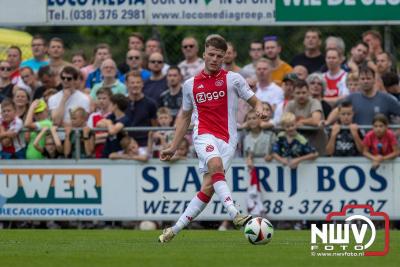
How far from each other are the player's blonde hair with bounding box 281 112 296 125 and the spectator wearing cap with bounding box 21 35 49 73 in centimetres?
543

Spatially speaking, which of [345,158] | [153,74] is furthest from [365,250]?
[153,74]

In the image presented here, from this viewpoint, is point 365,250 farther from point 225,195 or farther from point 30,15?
point 30,15

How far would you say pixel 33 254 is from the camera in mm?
11906

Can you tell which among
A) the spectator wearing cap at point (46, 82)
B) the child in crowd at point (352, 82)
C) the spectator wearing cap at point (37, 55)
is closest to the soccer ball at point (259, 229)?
the child in crowd at point (352, 82)

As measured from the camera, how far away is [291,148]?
1739cm

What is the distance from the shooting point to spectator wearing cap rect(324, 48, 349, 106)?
18344 millimetres

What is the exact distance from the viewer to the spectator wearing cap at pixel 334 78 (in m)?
18.3

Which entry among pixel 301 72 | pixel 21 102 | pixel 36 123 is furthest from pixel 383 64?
pixel 21 102

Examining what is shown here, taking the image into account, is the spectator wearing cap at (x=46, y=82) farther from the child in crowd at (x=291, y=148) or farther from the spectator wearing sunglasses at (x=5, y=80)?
the child in crowd at (x=291, y=148)

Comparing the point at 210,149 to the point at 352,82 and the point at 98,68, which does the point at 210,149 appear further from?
the point at 98,68

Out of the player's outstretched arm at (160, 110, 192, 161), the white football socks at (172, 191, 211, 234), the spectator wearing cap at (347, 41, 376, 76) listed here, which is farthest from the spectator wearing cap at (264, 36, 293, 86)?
the white football socks at (172, 191, 211, 234)

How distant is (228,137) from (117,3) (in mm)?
6839

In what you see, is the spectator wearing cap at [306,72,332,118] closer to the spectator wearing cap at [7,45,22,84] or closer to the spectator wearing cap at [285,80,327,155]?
the spectator wearing cap at [285,80,327,155]

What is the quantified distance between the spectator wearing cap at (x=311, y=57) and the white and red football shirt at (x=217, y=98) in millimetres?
6552
